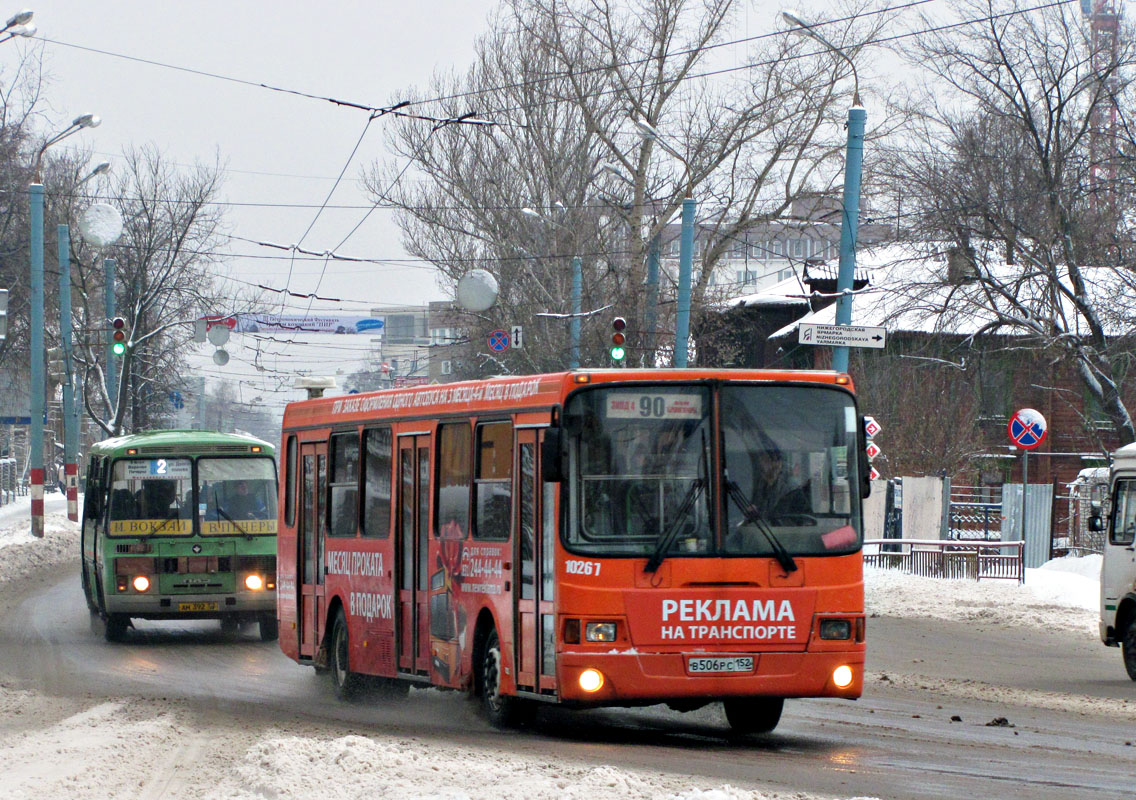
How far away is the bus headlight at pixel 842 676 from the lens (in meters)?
10.0

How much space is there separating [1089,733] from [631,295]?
1288 inches

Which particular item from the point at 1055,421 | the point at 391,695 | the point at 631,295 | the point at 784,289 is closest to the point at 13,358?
the point at 631,295

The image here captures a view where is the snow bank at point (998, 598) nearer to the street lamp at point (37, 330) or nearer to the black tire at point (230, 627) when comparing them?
the black tire at point (230, 627)

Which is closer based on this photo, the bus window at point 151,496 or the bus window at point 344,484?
the bus window at point 344,484

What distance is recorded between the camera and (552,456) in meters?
9.66

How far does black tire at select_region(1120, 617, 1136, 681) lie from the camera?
14.8 m

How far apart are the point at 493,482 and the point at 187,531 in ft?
27.6

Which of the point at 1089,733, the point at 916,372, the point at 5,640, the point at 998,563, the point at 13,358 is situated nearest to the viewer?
the point at 1089,733

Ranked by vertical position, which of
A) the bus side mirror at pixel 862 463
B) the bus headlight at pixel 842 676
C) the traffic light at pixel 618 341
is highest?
the traffic light at pixel 618 341

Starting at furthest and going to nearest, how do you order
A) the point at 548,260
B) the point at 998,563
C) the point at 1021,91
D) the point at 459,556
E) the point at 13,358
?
the point at 13,358
the point at 548,260
the point at 1021,91
the point at 998,563
the point at 459,556

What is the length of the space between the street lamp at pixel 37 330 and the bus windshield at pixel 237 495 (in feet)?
55.2

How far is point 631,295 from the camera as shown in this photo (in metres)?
43.0

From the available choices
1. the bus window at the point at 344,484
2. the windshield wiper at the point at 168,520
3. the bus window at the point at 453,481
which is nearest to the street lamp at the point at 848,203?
the windshield wiper at the point at 168,520

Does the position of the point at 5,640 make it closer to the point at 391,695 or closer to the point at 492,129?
the point at 391,695
